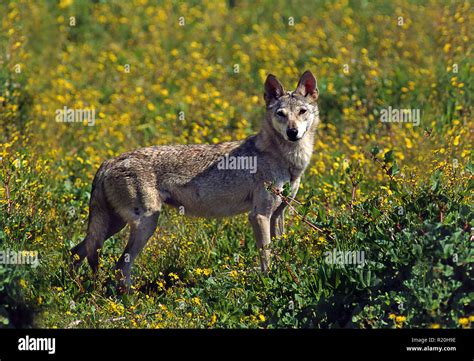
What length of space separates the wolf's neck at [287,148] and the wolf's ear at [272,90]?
10.7 inches

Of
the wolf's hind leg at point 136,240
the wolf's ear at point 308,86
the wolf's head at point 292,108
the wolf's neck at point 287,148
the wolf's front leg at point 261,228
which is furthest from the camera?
the wolf's ear at point 308,86

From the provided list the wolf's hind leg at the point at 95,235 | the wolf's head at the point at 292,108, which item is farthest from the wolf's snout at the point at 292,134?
the wolf's hind leg at the point at 95,235

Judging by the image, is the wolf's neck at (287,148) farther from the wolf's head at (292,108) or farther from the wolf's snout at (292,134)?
the wolf's snout at (292,134)

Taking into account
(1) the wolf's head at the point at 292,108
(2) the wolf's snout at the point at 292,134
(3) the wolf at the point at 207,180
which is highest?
(1) the wolf's head at the point at 292,108

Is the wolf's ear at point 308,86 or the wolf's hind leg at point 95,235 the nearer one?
the wolf's hind leg at point 95,235

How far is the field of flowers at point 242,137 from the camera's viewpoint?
7.78m

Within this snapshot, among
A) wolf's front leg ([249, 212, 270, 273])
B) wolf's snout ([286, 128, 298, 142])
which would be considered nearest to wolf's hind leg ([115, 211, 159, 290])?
wolf's front leg ([249, 212, 270, 273])

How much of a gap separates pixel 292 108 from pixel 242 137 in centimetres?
356

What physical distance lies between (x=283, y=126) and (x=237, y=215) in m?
1.26

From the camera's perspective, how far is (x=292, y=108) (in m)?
9.52

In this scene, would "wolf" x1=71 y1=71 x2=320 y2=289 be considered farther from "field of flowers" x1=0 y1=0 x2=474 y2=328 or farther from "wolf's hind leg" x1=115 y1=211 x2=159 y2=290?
"field of flowers" x1=0 y1=0 x2=474 y2=328

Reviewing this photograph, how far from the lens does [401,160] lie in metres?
11.6
